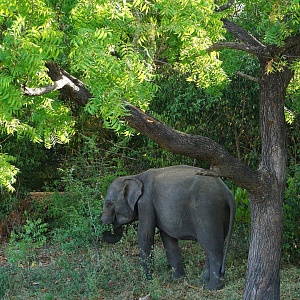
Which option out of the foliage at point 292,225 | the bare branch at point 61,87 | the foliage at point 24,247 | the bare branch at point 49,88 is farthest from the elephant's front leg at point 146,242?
the bare branch at point 49,88

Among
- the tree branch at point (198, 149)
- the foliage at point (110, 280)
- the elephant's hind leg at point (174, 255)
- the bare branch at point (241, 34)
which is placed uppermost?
the bare branch at point (241, 34)

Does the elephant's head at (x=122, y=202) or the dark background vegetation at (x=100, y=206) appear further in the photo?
the elephant's head at (x=122, y=202)

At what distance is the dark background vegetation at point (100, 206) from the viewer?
8117mm

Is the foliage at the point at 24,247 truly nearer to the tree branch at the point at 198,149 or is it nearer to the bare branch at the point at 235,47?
the tree branch at the point at 198,149

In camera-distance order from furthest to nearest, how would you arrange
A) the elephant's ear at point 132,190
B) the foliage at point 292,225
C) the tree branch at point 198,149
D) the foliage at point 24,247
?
the foliage at point 292,225 < the elephant's ear at point 132,190 < the foliage at point 24,247 < the tree branch at point 198,149

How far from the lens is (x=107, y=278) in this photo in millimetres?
8320

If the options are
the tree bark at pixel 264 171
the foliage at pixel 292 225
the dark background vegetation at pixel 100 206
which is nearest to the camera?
the tree bark at pixel 264 171

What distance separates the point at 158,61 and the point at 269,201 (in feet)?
6.34

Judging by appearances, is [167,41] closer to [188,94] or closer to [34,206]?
[188,94]

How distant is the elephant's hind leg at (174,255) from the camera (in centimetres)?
846

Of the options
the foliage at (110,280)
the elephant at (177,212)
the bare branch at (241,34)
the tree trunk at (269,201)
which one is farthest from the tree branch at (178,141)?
the foliage at (110,280)

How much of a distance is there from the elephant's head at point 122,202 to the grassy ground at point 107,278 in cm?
56

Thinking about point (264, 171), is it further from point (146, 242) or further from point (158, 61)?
point (146, 242)

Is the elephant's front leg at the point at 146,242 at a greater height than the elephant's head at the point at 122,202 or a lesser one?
lesser
